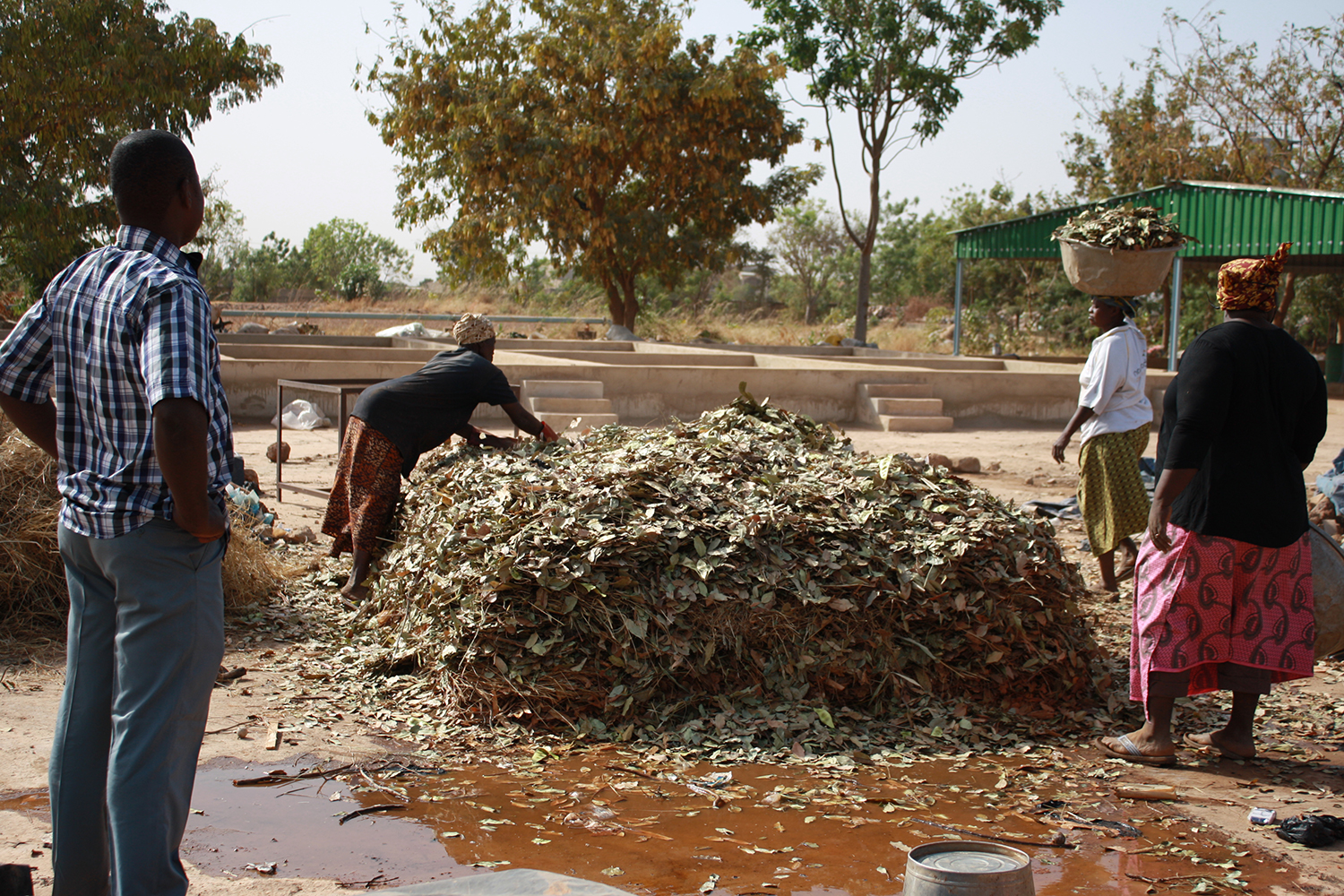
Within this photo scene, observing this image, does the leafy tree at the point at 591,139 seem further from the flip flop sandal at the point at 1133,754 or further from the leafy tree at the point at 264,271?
the flip flop sandal at the point at 1133,754

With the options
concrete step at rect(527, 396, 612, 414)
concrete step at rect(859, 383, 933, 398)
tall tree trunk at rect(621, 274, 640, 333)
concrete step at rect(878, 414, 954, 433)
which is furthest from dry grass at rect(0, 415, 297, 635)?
tall tree trunk at rect(621, 274, 640, 333)

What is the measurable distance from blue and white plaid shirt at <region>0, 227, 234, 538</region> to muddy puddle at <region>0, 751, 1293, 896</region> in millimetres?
1047

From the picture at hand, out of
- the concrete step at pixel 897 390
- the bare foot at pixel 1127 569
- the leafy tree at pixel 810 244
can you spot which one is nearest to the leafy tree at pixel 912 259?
the leafy tree at pixel 810 244

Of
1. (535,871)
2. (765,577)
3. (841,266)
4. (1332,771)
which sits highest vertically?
(841,266)

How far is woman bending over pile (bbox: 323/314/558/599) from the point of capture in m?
4.64

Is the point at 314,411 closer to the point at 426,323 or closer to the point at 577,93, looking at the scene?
the point at 577,93

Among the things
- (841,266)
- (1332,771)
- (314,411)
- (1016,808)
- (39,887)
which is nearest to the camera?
(39,887)

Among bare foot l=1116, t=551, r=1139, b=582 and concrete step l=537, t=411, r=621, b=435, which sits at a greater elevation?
concrete step l=537, t=411, r=621, b=435

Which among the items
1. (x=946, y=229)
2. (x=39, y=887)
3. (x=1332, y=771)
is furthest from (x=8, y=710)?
(x=946, y=229)

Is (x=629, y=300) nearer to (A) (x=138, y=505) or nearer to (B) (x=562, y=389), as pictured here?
(B) (x=562, y=389)

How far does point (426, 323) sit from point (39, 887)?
23.9m

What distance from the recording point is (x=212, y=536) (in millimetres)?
1889

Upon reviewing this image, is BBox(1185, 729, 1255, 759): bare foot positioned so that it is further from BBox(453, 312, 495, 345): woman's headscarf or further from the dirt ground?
BBox(453, 312, 495, 345): woman's headscarf

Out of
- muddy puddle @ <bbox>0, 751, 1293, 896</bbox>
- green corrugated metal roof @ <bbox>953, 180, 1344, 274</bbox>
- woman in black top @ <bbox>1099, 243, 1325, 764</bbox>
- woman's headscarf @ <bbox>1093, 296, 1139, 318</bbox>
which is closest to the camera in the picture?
muddy puddle @ <bbox>0, 751, 1293, 896</bbox>
